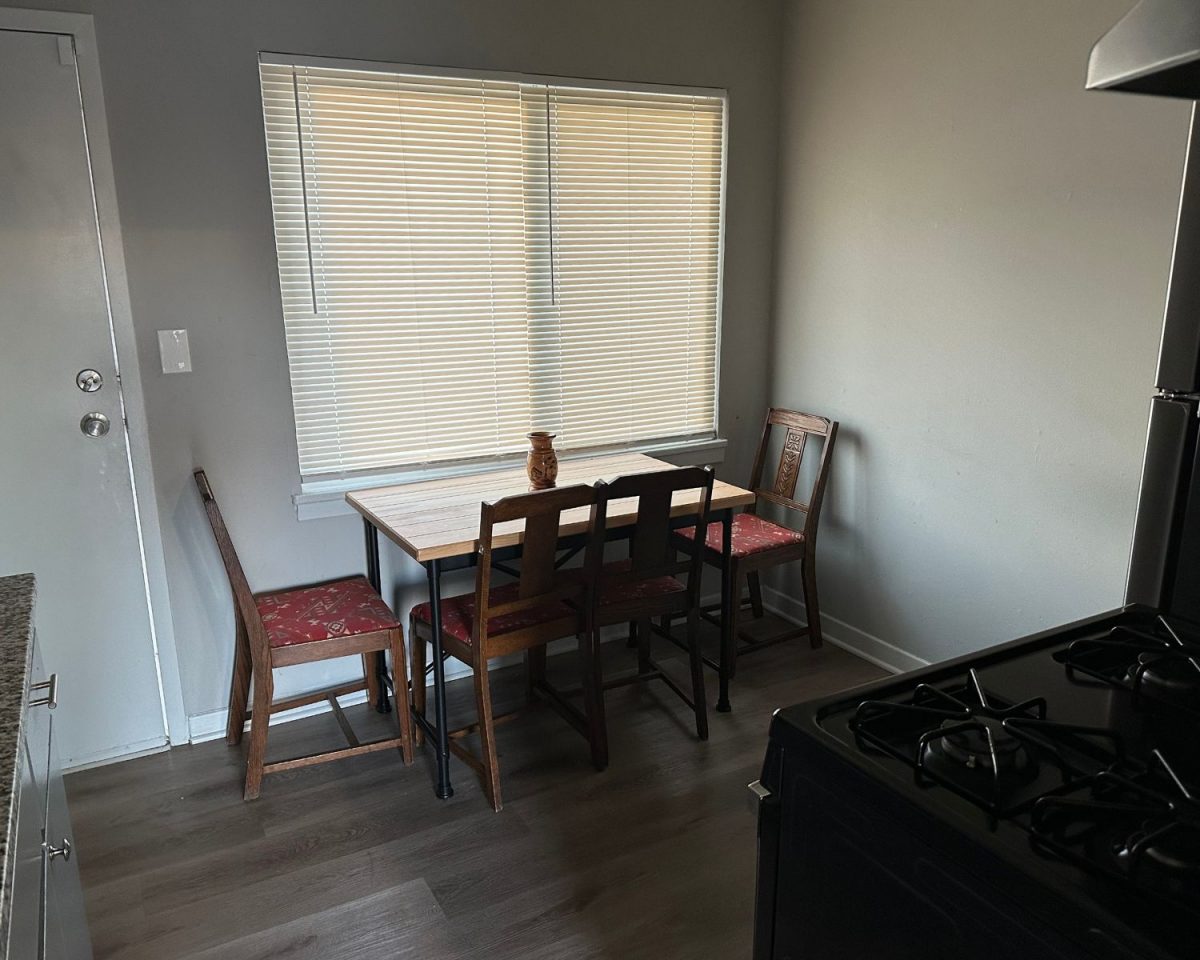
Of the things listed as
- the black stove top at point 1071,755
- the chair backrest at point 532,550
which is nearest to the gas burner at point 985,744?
the black stove top at point 1071,755

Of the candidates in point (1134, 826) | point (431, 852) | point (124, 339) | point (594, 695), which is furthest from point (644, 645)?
point (1134, 826)

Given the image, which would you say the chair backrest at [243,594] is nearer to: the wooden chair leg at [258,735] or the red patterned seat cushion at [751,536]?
the wooden chair leg at [258,735]

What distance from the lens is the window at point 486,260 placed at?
2.86m

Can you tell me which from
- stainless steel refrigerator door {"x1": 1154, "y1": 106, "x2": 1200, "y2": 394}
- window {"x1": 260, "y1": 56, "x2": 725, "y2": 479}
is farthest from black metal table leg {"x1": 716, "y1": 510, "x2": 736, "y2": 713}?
stainless steel refrigerator door {"x1": 1154, "y1": 106, "x2": 1200, "y2": 394}

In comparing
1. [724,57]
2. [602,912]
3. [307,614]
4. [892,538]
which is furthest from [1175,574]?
[724,57]

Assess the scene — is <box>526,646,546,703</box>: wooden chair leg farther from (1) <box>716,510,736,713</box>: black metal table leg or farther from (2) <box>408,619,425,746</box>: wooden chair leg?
(1) <box>716,510,736,713</box>: black metal table leg

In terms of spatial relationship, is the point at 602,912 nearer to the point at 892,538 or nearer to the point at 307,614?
the point at 307,614

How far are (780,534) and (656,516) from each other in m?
0.94

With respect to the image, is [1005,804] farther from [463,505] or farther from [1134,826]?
[463,505]

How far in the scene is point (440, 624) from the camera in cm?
254

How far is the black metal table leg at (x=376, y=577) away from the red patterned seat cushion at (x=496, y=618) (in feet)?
1.13

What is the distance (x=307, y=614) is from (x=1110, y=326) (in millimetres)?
2514

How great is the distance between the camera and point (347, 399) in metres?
3.00

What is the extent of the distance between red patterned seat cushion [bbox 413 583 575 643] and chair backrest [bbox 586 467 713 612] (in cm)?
18
